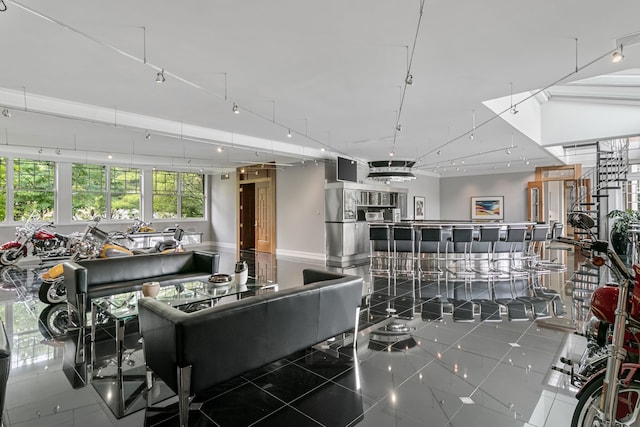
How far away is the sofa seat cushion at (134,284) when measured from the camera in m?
4.02

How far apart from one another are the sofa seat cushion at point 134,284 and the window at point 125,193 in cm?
766

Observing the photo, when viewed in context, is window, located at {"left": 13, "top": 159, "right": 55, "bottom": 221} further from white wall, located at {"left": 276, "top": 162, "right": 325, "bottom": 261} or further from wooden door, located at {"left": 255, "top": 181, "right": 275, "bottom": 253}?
white wall, located at {"left": 276, "top": 162, "right": 325, "bottom": 261}

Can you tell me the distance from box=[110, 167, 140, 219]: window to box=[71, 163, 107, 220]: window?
0.90ft

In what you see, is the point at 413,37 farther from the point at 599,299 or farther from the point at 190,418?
the point at 190,418

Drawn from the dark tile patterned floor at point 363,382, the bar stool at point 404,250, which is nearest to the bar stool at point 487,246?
the bar stool at point 404,250

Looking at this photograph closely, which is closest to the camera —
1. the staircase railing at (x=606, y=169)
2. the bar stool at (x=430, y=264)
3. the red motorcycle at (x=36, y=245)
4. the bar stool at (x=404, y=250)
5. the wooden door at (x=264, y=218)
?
the bar stool at (x=430, y=264)

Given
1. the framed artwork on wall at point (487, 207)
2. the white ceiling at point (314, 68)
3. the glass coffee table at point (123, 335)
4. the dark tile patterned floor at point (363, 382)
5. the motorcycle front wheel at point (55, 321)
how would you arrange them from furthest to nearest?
the framed artwork on wall at point (487, 207)
the motorcycle front wheel at point (55, 321)
the white ceiling at point (314, 68)
the glass coffee table at point (123, 335)
the dark tile patterned floor at point (363, 382)

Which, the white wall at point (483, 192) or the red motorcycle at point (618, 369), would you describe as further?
the white wall at point (483, 192)

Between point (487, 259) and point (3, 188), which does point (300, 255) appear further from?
point (3, 188)

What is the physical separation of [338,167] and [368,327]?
5.89 m

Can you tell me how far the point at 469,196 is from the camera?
1436 cm

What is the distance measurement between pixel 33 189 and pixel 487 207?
15.5 m

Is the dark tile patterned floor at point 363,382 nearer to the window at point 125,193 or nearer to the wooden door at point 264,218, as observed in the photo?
the wooden door at point 264,218

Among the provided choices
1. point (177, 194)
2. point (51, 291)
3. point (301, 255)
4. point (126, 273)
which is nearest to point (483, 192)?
point (301, 255)
